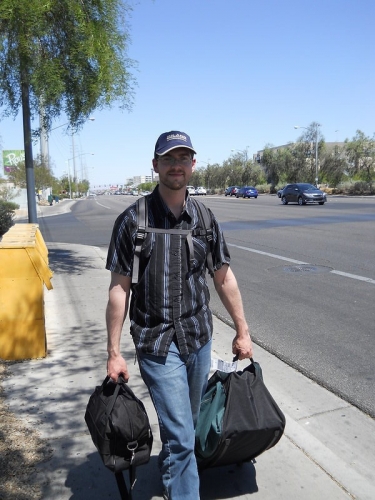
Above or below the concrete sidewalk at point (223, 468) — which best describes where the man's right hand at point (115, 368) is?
above

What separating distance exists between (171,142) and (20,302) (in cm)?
294

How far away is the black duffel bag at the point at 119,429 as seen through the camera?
2582 mm

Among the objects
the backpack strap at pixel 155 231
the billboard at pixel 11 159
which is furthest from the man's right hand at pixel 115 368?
the billboard at pixel 11 159

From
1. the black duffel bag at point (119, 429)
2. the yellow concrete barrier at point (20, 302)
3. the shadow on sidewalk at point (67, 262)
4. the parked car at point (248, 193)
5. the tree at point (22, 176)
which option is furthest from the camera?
the parked car at point (248, 193)

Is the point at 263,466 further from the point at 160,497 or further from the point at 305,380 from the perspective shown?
the point at 305,380

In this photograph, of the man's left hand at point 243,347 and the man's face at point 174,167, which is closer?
the man's face at point 174,167

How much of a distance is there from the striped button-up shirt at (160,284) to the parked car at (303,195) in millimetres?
33099

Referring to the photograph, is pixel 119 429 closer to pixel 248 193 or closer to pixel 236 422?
pixel 236 422

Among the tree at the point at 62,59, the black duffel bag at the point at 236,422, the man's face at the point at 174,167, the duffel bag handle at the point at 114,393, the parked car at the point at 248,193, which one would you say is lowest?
the parked car at the point at 248,193

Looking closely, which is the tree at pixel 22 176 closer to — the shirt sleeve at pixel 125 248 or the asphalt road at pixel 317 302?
the asphalt road at pixel 317 302

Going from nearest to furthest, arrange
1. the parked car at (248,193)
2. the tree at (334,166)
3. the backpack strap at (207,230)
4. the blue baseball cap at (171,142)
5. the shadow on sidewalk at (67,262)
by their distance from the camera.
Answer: the blue baseball cap at (171,142) < the backpack strap at (207,230) < the shadow on sidewalk at (67,262) < the parked car at (248,193) < the tree at (334,166)

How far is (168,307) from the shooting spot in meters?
2.66

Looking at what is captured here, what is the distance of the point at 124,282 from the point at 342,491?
1674 millimetres

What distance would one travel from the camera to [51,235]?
64.6 ft
